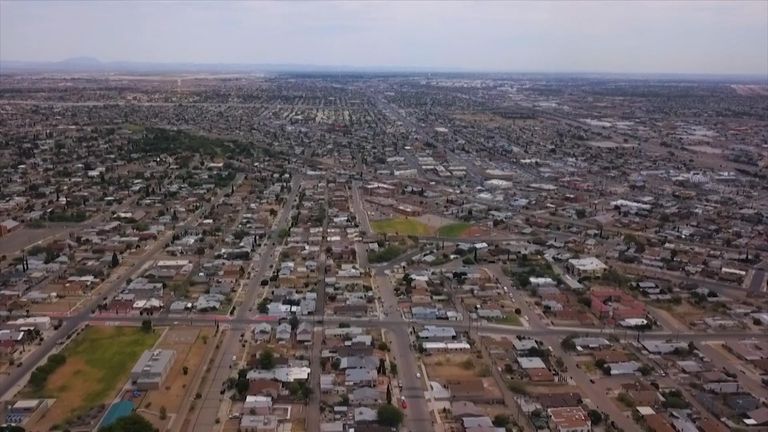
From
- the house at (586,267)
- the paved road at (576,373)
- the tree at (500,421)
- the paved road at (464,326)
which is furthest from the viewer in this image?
the house at (586,267)

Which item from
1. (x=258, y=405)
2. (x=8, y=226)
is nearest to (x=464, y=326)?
(x=258, y=405)

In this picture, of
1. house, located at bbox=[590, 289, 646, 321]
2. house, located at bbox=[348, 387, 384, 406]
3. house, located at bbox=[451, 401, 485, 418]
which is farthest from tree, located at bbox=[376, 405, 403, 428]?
house, located at bbox=[590, 289, 646, 321]

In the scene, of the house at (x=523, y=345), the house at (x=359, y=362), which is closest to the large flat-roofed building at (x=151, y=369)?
the house at (x=359, y=362)

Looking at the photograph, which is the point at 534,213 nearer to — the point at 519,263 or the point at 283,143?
the point at 519,263

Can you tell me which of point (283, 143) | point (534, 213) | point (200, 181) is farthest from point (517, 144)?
point (200, 181)

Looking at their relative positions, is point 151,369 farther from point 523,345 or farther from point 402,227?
point 402,227

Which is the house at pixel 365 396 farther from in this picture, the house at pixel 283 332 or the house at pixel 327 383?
the house at pixel 283 332

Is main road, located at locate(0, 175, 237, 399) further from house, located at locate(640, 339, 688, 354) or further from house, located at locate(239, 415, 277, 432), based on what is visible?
house, located at locate(640, 339, 688, 354)
